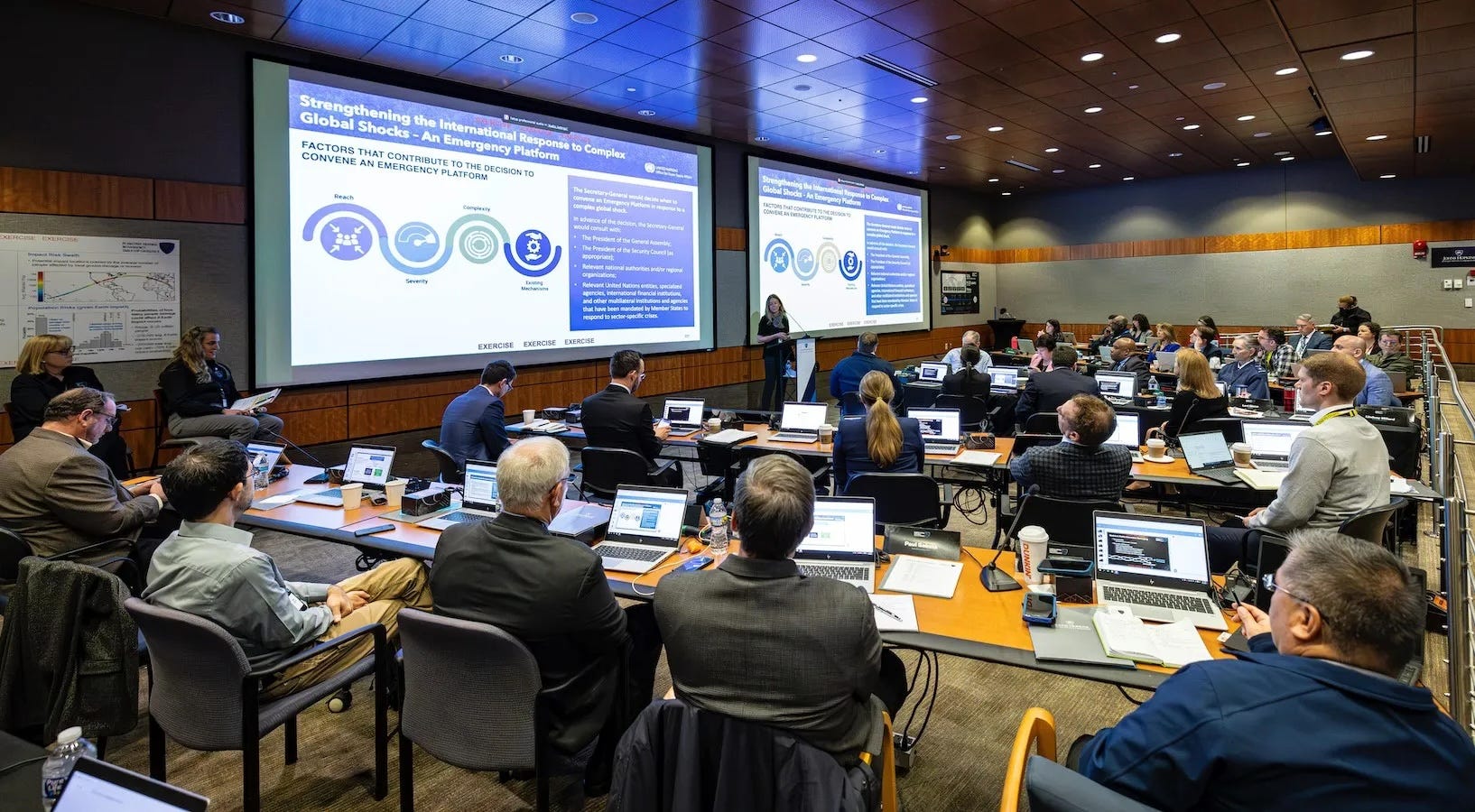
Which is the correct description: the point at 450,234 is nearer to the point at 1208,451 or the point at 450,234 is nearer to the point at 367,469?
the point at 367,469

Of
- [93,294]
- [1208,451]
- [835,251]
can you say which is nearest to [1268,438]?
[1208,451]

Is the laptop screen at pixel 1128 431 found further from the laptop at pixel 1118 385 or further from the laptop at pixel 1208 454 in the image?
the laptop at pixel 1118 385

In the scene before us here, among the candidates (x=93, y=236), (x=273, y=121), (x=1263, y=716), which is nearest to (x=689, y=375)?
(x=273, y=121)

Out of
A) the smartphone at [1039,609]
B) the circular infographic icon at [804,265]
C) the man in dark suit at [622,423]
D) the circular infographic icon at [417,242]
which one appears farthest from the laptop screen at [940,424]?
the circular infographic icon at [804,265]

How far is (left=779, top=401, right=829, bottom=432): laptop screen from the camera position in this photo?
561 centimetres

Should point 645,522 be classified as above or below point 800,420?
below

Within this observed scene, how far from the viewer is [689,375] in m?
9.57

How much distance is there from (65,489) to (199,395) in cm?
265

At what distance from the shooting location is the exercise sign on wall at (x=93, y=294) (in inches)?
199

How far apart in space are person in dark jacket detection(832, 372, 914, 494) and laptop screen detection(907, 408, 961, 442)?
106 centimetres

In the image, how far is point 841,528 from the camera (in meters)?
2.79

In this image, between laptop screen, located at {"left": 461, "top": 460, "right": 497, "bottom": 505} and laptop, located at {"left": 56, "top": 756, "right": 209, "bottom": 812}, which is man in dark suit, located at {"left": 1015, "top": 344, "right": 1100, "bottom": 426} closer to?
laptop screen, located at {"left": 461, "top": 460, "right": 497, "bottom": 505}

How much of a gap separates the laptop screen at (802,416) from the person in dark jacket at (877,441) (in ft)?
4.39

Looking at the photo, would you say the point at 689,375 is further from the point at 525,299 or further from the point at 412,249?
the point at 412,249
